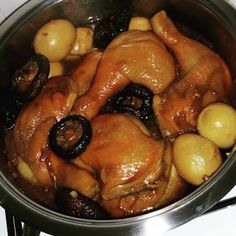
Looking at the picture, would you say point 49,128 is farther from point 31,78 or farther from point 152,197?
point 152,197

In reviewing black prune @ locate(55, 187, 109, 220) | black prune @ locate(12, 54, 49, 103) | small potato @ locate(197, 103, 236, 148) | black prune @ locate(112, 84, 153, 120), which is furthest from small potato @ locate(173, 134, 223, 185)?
black prune @ locate(12, 54, 49, 103)

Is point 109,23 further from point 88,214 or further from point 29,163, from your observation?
point 88,214

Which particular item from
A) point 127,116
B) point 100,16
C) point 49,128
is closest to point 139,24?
point 100,16

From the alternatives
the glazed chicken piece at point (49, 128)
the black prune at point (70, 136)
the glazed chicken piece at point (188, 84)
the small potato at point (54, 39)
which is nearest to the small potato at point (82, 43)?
the small potato at point (54, 39)

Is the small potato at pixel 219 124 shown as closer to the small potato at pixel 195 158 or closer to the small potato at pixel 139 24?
the small potato at pixel 195 158

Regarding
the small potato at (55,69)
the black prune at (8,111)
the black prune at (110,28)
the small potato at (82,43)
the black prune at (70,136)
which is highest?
the black prune at (110,28)

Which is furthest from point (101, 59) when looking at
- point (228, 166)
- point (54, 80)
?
point (228, 166)
